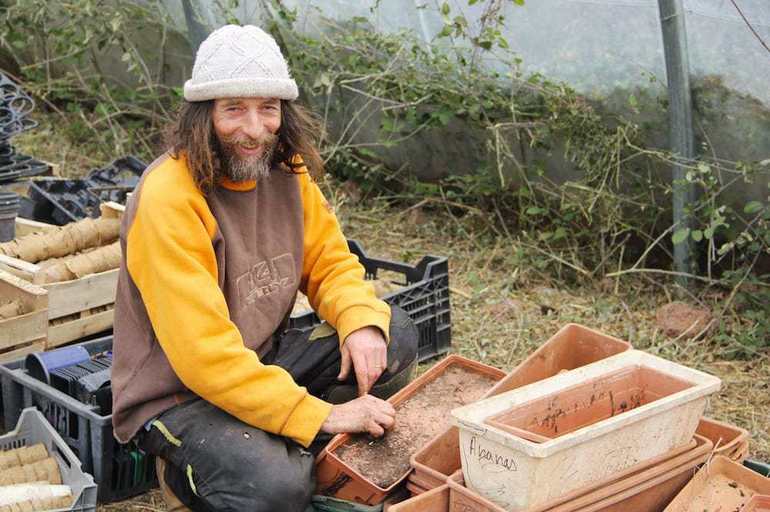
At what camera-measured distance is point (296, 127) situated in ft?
9.94

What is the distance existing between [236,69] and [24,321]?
142cm

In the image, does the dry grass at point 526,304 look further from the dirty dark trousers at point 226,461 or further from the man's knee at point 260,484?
the man's knee at point 260,484

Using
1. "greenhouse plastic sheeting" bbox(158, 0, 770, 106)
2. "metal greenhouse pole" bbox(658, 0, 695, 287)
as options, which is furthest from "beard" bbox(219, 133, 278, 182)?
"greenhouse plastic sheeting" bbox(158, 0, 770, 106)

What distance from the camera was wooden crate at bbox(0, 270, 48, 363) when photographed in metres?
3.56

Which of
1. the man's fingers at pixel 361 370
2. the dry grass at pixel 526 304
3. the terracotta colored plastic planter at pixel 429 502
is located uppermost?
the man's fingers at pixel 361 370

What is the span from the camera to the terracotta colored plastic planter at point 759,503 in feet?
9.01

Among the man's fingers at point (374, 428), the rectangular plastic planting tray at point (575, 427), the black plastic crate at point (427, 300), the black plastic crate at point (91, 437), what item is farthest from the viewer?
the black plastic crate at point (427, 300)

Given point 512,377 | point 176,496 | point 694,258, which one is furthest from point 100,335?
point 694,258

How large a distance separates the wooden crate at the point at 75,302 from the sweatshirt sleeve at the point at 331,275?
0.97 metres

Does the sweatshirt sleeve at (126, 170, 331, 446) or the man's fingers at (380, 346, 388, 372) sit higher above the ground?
the sweatshirt sleeve at (126, 170, 331, 446)

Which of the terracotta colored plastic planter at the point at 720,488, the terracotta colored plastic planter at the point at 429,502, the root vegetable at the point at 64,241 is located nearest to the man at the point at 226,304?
the terracotta colored plastic planter at the point at 429,502

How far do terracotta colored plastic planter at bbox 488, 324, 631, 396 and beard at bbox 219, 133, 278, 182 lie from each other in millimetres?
971

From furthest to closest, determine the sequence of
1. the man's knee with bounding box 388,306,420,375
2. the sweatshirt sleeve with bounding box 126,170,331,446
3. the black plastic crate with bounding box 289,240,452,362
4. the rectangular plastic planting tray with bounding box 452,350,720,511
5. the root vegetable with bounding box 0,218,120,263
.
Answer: the black plastic crate with bounding box 289,240,452,362 → the root vegetable with bounding box 0,218,120,263 → the man's knee with bounding box 388,306,420,375 → the sweatshirt sleeve with bounding box 126,170,331,446 → the rectangular plastic planting tray with bounding box 452,350,720,511

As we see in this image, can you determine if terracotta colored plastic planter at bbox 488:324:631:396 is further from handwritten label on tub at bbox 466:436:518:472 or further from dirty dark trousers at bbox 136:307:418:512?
dirty dark trousers at bbox 136:307:418:512
